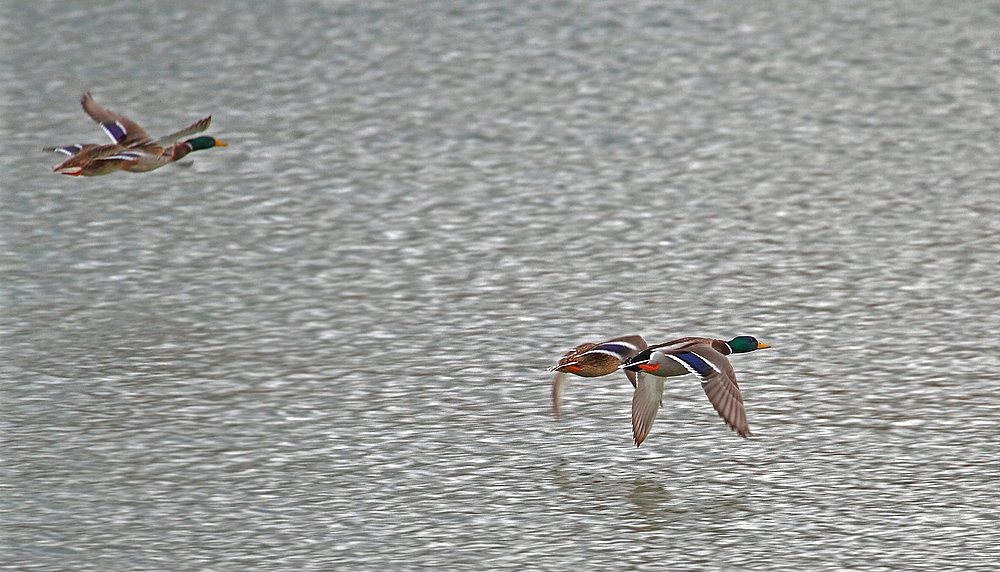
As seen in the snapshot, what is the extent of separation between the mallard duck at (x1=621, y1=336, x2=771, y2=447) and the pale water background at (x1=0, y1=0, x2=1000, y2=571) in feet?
0.69

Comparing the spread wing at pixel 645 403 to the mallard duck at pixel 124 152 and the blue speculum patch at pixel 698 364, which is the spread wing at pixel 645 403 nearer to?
the blue speculum patch at pixel 698 364

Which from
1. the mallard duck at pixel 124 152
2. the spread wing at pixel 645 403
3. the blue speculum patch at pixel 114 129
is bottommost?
the spread wing at pixel 645 403

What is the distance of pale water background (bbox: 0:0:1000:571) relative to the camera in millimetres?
7207

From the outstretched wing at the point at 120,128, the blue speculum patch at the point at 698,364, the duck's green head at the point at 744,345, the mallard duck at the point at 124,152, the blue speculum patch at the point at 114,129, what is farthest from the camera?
the blue speculum patch at the point at 114,129

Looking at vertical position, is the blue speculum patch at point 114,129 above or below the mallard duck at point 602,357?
above

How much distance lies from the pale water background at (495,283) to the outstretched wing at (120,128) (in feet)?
3.03

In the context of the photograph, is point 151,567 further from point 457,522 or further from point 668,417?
point 668,417

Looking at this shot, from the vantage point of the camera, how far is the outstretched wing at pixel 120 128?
384 inches

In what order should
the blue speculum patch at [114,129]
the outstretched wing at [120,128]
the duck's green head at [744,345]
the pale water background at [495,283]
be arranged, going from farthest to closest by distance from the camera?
1. the blue speculum patch at [114,129]
2. the outstretched wing at [120,128]
3. the duck's green head at [744,345]
4. the pale water background at [495,283]

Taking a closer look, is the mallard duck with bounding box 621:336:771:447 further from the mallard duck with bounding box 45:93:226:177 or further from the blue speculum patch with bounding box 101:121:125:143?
the blue speculum patch with bounding box 101:121:125:143

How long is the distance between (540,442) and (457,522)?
0.93 metres

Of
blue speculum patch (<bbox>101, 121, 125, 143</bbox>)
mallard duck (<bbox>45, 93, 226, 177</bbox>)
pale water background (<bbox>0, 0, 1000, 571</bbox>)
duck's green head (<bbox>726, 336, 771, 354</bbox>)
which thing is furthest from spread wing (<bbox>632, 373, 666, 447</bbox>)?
blue speculum patch (<bbox>101, 121, 125, 143</bbox>)

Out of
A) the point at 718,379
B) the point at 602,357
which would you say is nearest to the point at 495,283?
the point at 602,357

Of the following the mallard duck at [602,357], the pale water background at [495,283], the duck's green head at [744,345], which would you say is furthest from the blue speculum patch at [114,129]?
the duck's green head at [744,345]
